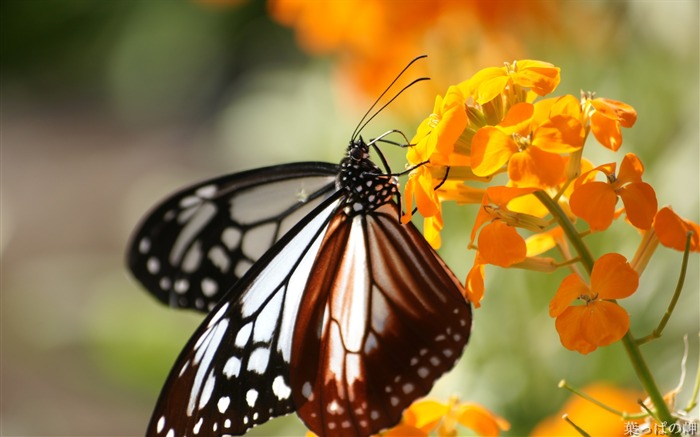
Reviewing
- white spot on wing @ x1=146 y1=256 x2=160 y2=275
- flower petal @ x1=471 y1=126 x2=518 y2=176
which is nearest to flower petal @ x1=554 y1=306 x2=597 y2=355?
flower petal @ x1=471 y1=126 x2=518 y2=176

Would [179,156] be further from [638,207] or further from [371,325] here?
[638,207]

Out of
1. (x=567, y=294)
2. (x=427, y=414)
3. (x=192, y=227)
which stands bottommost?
(x=427, y=414)

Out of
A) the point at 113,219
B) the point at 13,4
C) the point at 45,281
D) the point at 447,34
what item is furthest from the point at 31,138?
the point at 447,34

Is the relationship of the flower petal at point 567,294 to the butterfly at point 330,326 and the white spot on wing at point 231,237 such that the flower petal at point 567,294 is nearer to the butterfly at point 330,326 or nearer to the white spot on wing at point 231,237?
the butterfly at point 330,326

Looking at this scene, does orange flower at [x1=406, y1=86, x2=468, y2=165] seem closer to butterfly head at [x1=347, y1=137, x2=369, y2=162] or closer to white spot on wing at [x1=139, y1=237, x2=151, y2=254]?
butterfly head at [x1=347, y1=137, x2=369, y2=162]

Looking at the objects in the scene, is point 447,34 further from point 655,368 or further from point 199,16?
point 199,16

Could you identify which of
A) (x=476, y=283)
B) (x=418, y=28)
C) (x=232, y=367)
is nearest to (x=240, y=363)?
(x=232, y=367)

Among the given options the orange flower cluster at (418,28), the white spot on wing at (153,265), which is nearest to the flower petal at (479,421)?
the white spot on wing at (153,265)
